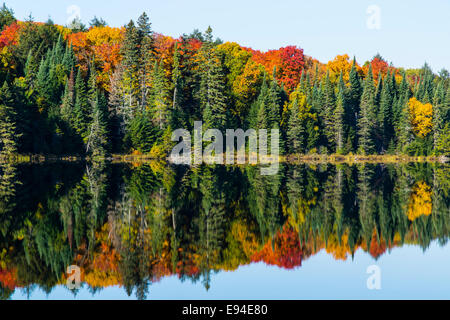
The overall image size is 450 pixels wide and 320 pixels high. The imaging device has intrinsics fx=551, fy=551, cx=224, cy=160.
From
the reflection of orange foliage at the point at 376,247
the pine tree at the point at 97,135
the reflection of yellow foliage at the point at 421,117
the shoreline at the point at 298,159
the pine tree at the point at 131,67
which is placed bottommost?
the reflection of orange foliage at the point at 376,247

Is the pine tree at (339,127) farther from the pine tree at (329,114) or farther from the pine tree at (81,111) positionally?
the pine tree at (81,111)

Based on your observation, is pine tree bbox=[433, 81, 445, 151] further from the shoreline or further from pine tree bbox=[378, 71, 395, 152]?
pine tree bbox=[378, 71, 395, 152]

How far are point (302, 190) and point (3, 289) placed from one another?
2168 centimetres

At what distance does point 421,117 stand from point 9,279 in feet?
295

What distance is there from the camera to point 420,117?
93438 mm

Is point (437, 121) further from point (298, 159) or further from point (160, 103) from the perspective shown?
A: point (160, 103)

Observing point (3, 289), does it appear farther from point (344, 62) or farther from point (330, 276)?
point (344, 62)

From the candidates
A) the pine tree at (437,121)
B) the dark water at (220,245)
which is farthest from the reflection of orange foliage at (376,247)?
the pine tree at (437,121)

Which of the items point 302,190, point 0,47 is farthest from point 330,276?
point 0,47

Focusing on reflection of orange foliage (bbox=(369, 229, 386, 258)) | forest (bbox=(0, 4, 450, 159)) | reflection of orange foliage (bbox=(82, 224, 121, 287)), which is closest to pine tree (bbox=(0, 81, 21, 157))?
forest (bbox=(0, 4, 450, 159))

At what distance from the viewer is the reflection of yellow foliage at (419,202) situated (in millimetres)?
22766

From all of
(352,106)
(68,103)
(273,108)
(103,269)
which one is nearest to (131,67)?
(68,103)

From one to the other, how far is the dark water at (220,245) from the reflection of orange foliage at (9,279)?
44 millimetres
